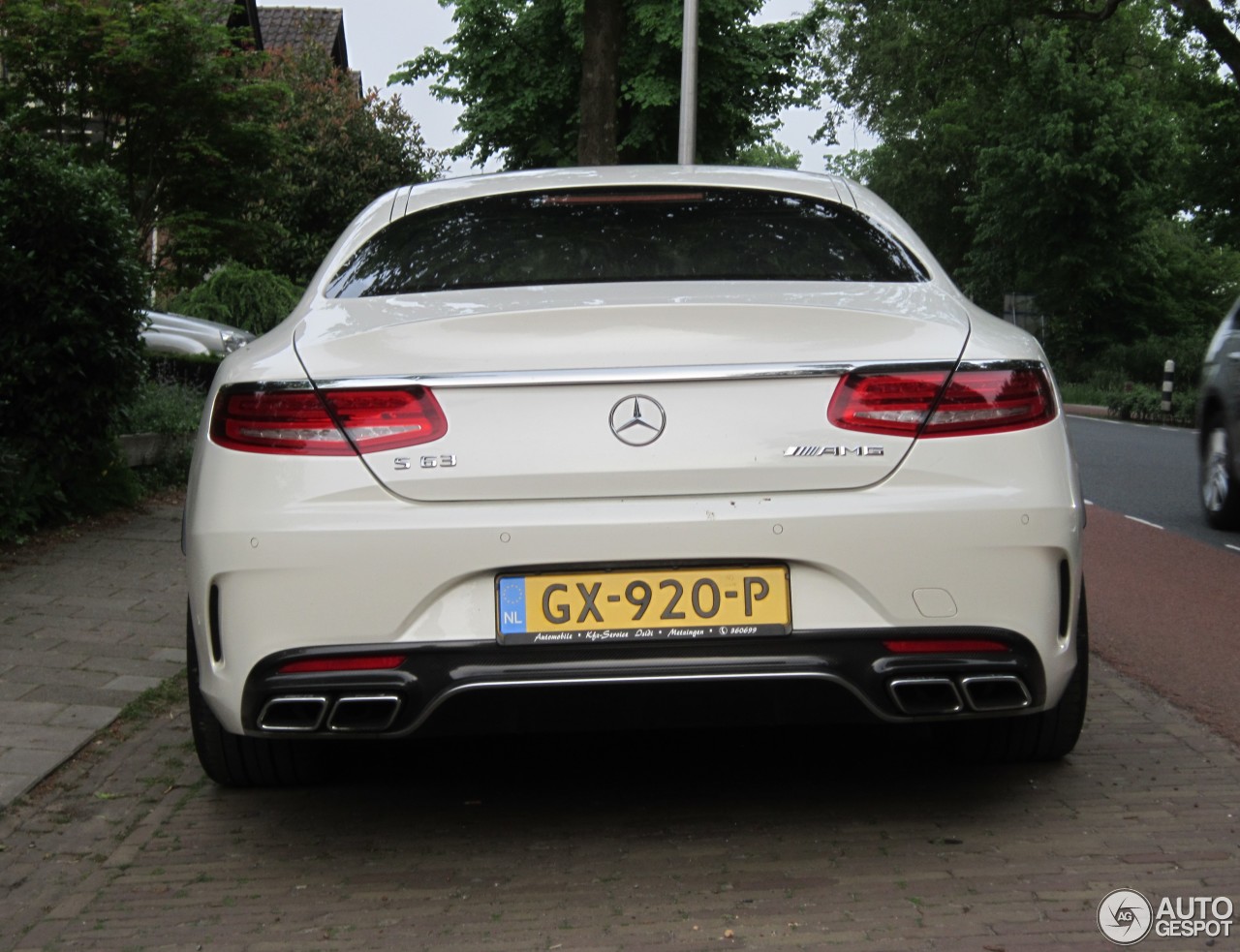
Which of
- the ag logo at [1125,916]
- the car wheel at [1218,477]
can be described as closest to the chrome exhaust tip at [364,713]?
the ag logo at [1125,916]

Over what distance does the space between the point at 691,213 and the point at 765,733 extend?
4.86ft

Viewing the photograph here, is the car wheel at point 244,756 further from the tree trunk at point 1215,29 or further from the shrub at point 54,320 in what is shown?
the tree trunk at point 1215,29

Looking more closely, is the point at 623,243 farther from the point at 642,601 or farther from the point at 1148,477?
the point at 1148,477

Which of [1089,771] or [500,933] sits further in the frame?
[1089,771]

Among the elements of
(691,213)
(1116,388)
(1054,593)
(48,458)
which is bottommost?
(1116,388)

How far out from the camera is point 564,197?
4.70 m

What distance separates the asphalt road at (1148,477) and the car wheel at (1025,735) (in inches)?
193

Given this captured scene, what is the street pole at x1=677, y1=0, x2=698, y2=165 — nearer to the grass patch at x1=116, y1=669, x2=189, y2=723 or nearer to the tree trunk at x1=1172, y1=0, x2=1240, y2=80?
the tree trunk at x1=1172, y1=0, x2=1240, y2=80

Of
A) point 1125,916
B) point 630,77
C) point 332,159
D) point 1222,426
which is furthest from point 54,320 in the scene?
point 332,159

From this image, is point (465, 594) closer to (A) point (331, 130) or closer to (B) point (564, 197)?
(B) point (564, 197)

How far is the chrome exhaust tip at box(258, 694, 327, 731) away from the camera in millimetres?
3592

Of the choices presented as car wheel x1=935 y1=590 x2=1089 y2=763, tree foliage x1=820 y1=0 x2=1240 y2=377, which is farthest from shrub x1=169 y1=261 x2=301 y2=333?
car wheel x1=935 y1=590 x2=1089 y2=763

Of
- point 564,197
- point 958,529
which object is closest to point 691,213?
point 564,197

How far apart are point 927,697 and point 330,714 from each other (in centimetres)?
123
